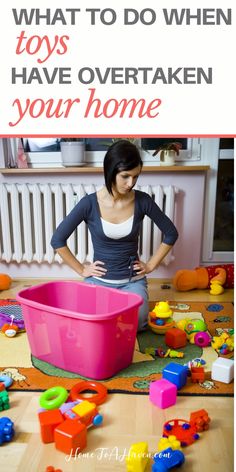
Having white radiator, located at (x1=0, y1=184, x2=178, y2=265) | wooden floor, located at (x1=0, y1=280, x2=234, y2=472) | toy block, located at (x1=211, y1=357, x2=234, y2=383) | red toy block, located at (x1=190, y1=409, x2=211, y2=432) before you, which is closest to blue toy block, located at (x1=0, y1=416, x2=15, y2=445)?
wooden floor, located at (x1=0, y1=280, x2=234, y2=472)

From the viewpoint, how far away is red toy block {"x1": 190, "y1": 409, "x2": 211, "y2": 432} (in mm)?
859

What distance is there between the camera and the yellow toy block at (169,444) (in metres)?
0.79

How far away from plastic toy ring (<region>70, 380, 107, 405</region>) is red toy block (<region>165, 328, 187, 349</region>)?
314 millimetres

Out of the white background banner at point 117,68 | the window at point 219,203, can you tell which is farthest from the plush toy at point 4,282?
the white background banner at point 117,68

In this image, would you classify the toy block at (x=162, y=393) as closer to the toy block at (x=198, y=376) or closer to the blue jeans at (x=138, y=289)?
the toy block at (x=198, y=376)

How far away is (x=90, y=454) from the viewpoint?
2.63ft

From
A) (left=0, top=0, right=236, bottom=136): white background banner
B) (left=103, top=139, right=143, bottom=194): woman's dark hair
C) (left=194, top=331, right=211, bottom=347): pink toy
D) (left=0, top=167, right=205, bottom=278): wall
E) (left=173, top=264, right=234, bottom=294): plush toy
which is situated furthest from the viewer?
(left=0, top=167, right=205, bottom=278): wall

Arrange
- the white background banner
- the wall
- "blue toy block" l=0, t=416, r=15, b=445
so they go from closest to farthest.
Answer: the white background banner
"blue toy block" l=0, t=416, r=15, b=445
the wall

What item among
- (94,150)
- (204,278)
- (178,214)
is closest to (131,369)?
(204,278)

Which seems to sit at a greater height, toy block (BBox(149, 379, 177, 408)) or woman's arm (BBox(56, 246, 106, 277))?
woman's arm (BBox(56, 246, 106, 277))

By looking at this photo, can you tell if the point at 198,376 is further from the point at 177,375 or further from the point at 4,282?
the point at 4,282

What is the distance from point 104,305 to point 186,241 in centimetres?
90

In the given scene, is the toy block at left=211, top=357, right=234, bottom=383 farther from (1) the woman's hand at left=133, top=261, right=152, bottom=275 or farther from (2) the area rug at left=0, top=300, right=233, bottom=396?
(1) the woman's hand at left=133, top=261, right=152, bottom=275

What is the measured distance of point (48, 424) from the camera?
0.83 metres
